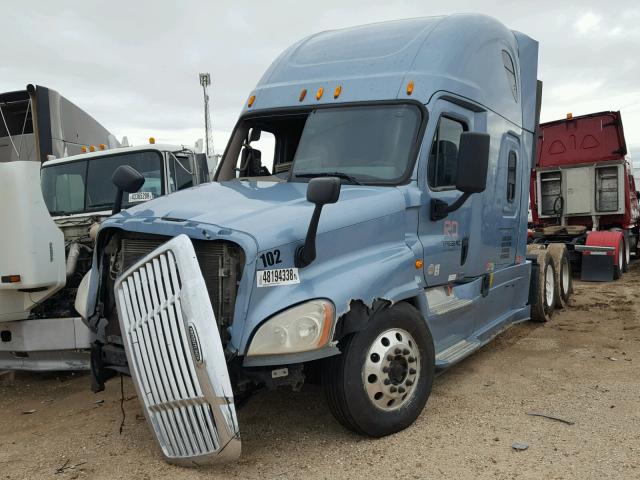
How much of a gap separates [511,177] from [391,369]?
328 cm

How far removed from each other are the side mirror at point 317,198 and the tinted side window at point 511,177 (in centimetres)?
343

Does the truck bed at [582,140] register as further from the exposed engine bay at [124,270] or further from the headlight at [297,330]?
the exposed engine bay at [124,270]

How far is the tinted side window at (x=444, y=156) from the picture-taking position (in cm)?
464

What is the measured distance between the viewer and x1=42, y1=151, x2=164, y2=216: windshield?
6.84 meters

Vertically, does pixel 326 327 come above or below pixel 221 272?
below

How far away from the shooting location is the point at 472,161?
4.30m

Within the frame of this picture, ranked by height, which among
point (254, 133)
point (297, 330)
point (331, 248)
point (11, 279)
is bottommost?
point (297, 330)

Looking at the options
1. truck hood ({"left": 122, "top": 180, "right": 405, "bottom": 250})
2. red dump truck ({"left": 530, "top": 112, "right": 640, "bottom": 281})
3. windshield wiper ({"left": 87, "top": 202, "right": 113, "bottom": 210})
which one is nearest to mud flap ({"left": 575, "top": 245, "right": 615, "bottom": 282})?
red dump truck ({"left": 530, "top": 112, "right": 640, "bottom": 281})

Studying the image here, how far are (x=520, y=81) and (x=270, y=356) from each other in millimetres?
4910

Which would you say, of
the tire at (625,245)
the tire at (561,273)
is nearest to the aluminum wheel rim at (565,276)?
the tire at (561,273)

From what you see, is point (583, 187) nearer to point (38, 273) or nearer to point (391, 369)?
point (391, 369)

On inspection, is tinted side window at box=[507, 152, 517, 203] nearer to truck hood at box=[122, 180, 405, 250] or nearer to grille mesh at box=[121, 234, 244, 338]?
truck hood at box=[122, 180, 405, 250]

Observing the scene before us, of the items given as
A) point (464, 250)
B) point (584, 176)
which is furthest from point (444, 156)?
point (584, 176)

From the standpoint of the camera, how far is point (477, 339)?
5383mm
